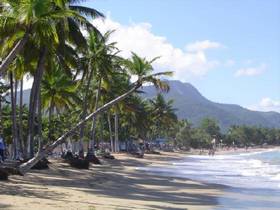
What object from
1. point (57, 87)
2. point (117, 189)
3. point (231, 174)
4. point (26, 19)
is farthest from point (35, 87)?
point (231, 174)

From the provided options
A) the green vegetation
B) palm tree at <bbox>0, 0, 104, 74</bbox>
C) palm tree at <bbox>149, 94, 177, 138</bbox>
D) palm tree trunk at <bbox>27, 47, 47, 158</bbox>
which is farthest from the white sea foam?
palm tree at <bbox>149, 94, 177, 138</bbox>

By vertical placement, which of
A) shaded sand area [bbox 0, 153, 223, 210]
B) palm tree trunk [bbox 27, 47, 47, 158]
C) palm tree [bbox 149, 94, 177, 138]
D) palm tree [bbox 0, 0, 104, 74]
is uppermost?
palm tree [bbox 149, 94, 177, 138]

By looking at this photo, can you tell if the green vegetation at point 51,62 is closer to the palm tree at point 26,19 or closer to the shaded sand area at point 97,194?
the palm tree at point 26,19

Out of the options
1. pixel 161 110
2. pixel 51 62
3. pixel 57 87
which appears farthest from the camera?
pixel 161 110

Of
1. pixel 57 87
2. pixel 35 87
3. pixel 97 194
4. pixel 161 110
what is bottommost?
pixel 97 194

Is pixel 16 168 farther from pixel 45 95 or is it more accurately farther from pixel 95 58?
pixel 45 95

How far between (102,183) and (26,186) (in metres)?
6.04

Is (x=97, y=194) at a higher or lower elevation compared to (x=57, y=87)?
lower

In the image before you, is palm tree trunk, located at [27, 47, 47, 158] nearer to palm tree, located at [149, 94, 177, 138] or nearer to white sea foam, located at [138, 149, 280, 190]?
white sea foam, located at [138, 149, 280, 190]

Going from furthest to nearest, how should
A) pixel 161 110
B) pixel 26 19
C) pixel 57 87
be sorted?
1. pixel 161 110
2. pixel 57 87
3. pixel 26 19

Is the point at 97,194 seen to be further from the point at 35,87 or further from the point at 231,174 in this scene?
the point at 231,174

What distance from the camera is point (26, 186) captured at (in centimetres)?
1923

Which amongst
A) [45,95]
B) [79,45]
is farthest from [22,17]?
[45,95]

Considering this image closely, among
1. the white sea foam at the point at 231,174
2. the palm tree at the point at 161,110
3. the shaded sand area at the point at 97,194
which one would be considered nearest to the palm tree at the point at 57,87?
the white sea foam at the point at 231,174
